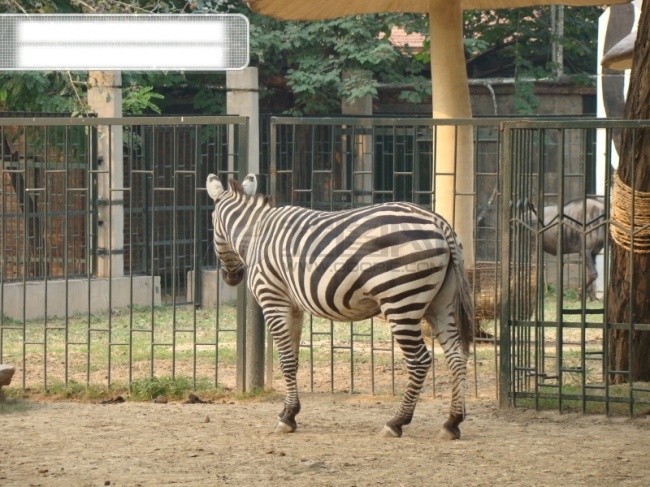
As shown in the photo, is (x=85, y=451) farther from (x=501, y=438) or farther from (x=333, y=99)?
(x=333, y=99)

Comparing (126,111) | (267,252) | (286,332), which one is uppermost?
(126,111)

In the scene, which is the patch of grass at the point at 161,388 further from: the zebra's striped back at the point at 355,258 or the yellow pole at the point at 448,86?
the yellow pole at the point at 448,86

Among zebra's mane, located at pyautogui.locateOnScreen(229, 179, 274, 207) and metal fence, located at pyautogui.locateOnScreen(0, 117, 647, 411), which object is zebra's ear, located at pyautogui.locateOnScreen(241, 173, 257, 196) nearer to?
zebra's mane, located at pyautogui.locateOnScreen(229, 179, 274, 207)

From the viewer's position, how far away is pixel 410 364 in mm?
7359

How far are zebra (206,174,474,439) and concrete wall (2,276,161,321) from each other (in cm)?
492

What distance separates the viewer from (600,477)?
6.25 m

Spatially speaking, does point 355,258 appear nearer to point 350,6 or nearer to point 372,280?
point 372,280

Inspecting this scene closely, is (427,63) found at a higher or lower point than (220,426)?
higher

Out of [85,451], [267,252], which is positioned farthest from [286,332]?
[85,451]

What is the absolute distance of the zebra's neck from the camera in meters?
8.20

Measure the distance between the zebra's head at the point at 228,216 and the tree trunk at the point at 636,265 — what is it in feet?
8.68

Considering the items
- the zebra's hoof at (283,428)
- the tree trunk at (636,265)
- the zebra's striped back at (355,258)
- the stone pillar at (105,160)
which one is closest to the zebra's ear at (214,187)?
the zebra's striped back at (355,258)

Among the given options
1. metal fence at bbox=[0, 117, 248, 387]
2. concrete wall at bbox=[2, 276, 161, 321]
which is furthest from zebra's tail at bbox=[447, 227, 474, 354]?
concrete wall at bbox=[2, 276, 161, 321]

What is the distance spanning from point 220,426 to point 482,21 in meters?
14.5
